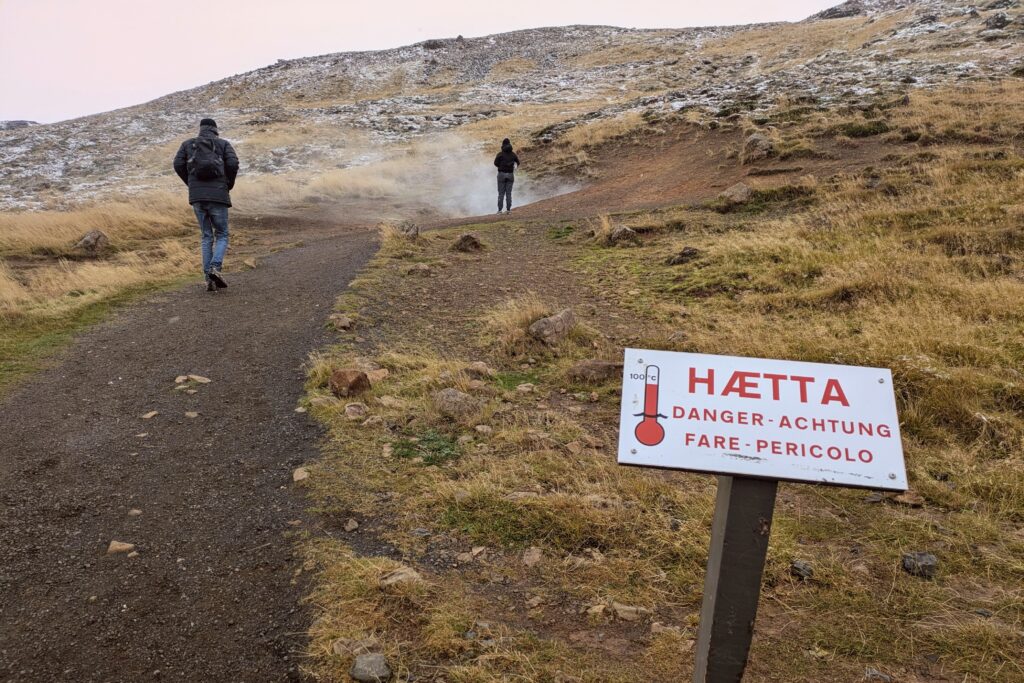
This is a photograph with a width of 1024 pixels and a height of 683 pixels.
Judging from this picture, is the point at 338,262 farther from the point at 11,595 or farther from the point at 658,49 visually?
the point at 658,49

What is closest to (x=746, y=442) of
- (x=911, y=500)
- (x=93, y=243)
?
(x=911, y=500)

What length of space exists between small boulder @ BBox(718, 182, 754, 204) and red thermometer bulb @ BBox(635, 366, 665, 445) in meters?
11.7

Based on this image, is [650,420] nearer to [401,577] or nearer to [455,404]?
[401,577]

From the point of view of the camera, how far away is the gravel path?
2865 mm

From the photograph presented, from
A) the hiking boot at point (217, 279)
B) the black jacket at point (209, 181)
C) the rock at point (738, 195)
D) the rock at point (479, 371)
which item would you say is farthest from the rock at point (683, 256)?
the hiking boot at point (217, 279)

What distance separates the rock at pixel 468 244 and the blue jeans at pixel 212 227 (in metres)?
4.22

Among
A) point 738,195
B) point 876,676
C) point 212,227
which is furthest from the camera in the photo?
point 738,195

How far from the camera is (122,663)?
278 centimetres

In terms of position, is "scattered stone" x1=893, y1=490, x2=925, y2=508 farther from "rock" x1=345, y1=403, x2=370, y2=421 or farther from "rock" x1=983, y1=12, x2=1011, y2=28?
"rock" x1=983, y1=12, x2=1011, y2=28

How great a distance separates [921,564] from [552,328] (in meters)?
4.08

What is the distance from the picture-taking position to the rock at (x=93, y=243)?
12.2 metres

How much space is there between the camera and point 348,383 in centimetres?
557

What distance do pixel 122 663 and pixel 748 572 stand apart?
2703 mm

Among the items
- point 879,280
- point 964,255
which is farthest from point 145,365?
point 964,255
